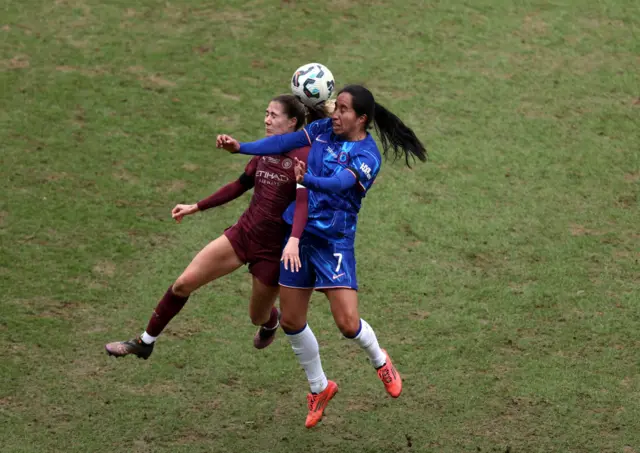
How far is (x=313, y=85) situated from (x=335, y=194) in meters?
0.85

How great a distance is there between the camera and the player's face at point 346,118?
22.8ft

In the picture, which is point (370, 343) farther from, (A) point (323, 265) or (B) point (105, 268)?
(B) point (105, 268)

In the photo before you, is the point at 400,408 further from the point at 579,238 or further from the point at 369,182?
the point at 579,238

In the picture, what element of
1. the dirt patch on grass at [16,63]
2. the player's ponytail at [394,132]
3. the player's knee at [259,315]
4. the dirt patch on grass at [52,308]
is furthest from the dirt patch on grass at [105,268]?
the dirt patch on grass at [16,63]

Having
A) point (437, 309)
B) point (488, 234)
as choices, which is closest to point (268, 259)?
point (437, 309)

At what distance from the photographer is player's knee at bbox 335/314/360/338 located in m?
7.16

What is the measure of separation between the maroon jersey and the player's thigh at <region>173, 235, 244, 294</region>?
0.70ft

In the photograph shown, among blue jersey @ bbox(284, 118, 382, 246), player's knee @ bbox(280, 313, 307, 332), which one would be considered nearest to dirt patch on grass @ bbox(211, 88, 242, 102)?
blue jersey @ bbox(284, 118, 382, 246)

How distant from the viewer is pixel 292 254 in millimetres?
6863

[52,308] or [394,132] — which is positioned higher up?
[394,132]

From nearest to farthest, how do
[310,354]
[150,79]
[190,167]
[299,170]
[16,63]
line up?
[299,170] → [310,354] → [190,167] → [150,79] → [16,63]

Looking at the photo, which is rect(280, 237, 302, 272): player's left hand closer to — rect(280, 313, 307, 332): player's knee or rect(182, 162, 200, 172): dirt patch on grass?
rect(280, 313, 307, 332): player's knee

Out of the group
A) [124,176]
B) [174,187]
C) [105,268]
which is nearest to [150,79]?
[124,176]

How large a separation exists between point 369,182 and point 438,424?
226 centimetres
